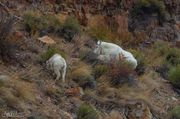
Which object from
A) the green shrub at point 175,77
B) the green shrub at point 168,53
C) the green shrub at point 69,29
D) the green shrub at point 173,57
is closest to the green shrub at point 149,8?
the green shrub at point 168,53

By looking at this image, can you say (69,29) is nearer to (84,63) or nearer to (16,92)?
(84,63)

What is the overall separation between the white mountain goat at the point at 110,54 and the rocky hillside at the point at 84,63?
0.50 feet

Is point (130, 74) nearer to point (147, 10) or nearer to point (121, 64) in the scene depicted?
point (121, 64)

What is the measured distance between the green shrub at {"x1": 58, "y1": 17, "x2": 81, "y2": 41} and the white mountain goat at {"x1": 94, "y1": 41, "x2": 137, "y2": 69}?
1.20 meters

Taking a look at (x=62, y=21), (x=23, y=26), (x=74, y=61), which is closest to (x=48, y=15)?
(x=62, y=21)

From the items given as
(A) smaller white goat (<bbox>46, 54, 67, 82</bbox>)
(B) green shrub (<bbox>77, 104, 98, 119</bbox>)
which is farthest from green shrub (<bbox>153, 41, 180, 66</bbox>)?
(B) green shrub (<bbox>77, 104, 98, 119</bbox>)

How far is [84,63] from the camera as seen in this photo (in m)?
12.4

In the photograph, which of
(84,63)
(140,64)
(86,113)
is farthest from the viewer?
(140,64)

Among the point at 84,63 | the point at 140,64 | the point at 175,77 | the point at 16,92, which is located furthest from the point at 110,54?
the point at 16,92

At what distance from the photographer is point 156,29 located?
18.0 meters

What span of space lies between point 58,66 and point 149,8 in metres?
7.40

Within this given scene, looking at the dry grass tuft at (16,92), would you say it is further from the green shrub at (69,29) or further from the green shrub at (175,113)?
the green shrub at (69,29)

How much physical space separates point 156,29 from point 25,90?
29.0ft

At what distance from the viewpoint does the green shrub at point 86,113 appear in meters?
9.91
